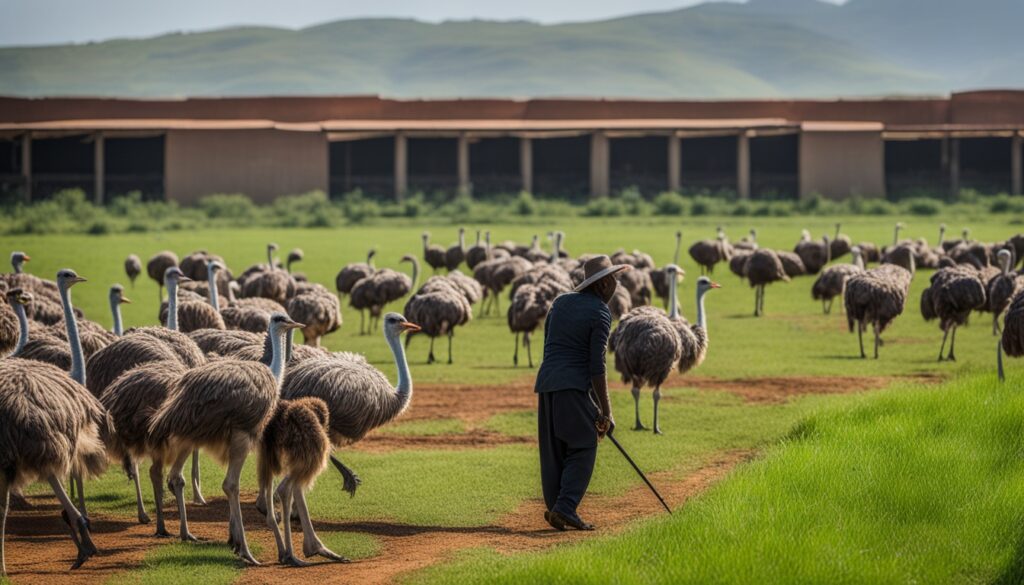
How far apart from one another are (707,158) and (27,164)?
2616cm

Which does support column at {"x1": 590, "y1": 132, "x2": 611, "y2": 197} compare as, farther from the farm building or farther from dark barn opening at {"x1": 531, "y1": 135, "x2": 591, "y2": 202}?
dark barn opening at {"x1": 531, "y1": 135, "x2": 591, "y2": 202}

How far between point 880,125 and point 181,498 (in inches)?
1957

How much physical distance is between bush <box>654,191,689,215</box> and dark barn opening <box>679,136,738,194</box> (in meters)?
6.23

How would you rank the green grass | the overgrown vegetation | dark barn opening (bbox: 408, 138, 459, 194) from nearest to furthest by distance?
the green grass, the overgrown vegetation, dark barn opening (bbox: 408, 138, 459, 194)

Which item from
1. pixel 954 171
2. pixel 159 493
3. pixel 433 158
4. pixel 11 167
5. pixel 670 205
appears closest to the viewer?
pixel 159 493

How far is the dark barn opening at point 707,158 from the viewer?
61.1 m

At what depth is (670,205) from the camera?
54219 millimetres

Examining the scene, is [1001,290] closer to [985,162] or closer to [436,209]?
[436,209]

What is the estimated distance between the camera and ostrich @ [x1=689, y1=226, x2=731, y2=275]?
118 feet

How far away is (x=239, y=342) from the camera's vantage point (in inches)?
566

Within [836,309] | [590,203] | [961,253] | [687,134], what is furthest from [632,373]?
[687,134]

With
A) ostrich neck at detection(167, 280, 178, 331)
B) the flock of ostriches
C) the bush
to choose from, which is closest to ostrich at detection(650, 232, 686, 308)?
A: the flock of ostriches

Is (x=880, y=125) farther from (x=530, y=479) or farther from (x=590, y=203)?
(x=530, y=479)

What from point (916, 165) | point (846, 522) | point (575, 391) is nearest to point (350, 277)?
point (575, 391)
